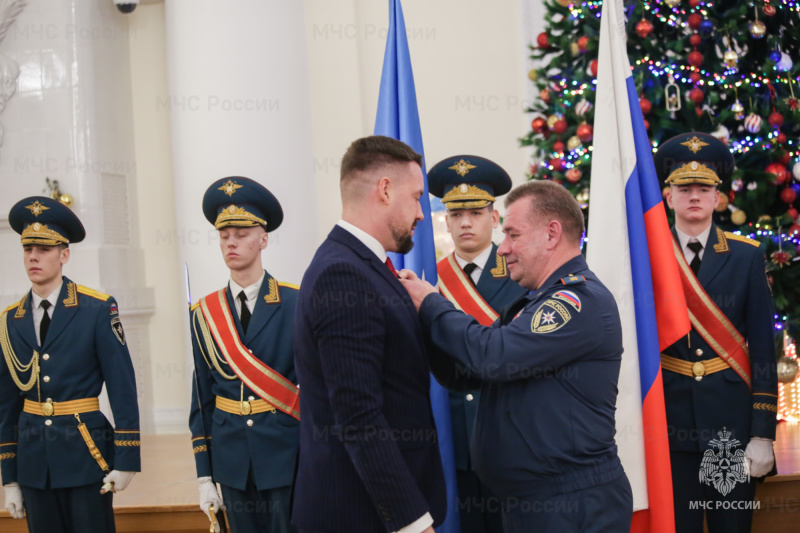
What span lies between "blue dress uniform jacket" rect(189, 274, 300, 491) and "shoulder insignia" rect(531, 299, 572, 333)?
38.9 inches

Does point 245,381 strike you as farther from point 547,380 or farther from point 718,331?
point 718,331

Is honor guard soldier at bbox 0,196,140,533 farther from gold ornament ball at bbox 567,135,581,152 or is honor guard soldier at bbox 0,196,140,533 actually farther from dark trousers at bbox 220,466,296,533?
gold ornament ball at bbox 567,135,581,152

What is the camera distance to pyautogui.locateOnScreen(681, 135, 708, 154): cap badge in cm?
266

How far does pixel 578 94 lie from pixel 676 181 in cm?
152

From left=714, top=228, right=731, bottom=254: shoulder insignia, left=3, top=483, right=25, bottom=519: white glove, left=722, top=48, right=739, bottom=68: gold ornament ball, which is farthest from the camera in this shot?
left=722, top=48, right=739, bottom=68: gold ornament ball

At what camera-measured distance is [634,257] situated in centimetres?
264

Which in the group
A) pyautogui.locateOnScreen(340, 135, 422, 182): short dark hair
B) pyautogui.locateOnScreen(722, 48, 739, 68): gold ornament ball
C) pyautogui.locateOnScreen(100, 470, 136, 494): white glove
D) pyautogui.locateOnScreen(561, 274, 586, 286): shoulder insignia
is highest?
pyautogui.locateOnScreen(722, 48, 739, 68): gold ornament ball

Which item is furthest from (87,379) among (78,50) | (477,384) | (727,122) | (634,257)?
(78,50)

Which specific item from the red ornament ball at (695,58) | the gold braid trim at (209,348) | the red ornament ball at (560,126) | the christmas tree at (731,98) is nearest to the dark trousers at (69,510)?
the gold braid trim at (209,348)

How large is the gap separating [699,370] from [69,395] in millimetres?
2190

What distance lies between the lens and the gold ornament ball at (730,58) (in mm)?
3662

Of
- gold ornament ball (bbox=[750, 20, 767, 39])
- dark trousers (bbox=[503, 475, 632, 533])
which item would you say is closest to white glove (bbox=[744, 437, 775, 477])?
dark trousers (bbox=[503, 475, 632, 533])

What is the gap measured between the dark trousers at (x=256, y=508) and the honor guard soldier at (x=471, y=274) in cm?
61

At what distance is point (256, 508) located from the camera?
2443 mm
